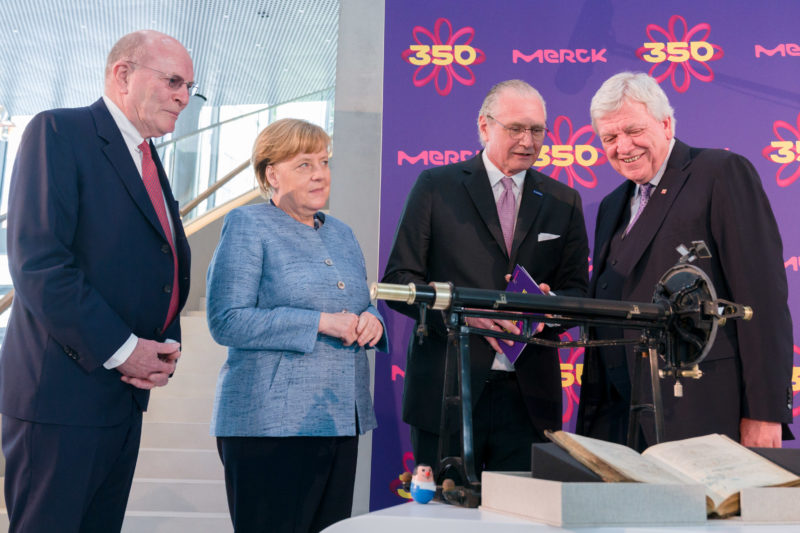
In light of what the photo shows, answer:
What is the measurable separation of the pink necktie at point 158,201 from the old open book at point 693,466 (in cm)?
141

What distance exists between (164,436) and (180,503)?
629 millimetres

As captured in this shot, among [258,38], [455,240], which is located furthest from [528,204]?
[258,38]

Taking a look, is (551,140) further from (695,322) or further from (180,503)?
(180,503)

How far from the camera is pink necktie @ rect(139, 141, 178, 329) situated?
7.01 feet

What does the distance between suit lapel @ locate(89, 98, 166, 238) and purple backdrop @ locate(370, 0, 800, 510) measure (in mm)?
1640

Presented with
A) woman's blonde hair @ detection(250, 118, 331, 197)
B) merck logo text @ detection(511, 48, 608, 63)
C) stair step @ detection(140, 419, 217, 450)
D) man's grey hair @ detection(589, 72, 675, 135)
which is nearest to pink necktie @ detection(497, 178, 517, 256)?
man's grey hair @ detection(589, 72, 675, 135)

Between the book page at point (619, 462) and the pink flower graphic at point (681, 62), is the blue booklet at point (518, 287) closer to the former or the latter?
the book page at point (619, 462)

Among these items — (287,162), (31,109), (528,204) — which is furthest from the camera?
(31,109)

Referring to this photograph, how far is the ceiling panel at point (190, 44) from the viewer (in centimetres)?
965

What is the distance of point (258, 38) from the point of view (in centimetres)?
1052

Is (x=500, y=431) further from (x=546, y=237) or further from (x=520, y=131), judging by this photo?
Result: (x=520, y=131)

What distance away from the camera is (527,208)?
2467 millimetres

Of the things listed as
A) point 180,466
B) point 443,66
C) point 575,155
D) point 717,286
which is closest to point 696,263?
point 717,286

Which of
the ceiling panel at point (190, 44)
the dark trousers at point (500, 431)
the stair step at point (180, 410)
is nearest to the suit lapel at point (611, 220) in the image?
the dark trousers at point (500, 431)
